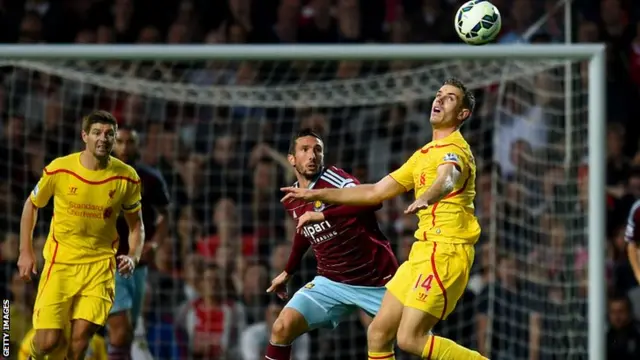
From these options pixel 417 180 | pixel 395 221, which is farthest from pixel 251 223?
pixel 417 180

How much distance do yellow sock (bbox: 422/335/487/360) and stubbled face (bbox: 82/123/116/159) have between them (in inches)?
85.6

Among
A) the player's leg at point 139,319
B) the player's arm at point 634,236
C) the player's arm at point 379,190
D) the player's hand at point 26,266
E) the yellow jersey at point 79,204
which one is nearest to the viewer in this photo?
the player's arm at point 379,190

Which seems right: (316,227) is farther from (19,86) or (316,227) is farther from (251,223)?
(19,86)

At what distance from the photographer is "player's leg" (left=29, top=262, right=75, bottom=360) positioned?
8.48 m

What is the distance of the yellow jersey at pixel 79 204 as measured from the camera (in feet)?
28.2

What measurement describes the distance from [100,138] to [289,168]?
12.8 ft

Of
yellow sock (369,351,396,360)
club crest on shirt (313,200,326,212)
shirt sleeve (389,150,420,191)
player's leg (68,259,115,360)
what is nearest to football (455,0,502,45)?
shirt sleeve (389,150,420,191)

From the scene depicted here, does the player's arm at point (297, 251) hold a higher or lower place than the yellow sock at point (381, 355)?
higher

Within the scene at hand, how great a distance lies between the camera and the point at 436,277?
7797mm

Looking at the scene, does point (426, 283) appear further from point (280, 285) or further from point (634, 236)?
point (634, 236)

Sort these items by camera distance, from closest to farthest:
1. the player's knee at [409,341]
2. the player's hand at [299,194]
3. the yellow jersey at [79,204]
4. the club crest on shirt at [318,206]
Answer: the player's hand at [299,194], the player's knee at [409,341], the yellow jersey at [79,204], the club crest on shirt at [318,206]

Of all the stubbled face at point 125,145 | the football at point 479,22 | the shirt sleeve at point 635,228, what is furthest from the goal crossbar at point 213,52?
the shirt sleeve at point 635,228

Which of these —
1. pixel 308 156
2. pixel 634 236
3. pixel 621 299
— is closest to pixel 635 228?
pixel 634 236

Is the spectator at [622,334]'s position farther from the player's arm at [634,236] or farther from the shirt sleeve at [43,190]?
the shirt sleeve at [43,190]
